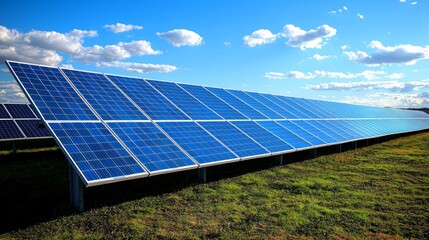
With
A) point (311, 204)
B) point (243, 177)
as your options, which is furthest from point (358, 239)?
point (243, 177)

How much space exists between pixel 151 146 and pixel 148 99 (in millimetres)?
4433

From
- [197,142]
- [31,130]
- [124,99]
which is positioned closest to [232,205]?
[197,142]

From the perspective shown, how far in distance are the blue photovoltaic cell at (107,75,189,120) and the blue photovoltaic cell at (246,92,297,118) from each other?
377 inches

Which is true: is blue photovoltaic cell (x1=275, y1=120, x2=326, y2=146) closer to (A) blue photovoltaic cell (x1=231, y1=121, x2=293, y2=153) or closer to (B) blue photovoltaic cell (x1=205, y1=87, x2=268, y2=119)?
(B) blue photovoltaic cell (x1=205, y1=87, x2=268, y2=119)

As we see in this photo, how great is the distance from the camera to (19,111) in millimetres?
26047

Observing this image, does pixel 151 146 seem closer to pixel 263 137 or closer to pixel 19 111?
pixel 263 137

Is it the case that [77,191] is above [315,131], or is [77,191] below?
below

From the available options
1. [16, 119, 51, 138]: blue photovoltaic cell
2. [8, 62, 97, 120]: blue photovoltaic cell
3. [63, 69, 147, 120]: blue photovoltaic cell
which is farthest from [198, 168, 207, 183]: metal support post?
[16, 119, 51, 138]: blue photovoltaic cell

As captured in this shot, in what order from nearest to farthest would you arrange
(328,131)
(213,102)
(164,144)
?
(164,144) → (213,102) → (328,131)

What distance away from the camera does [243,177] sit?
45.7ft

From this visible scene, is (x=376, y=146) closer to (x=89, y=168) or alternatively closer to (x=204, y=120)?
(x=204, y=120)

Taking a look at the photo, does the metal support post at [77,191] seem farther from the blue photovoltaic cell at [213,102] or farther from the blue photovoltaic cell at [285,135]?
the blue photovoltaic cell at [285,135]

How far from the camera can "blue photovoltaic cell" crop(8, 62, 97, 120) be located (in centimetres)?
1070

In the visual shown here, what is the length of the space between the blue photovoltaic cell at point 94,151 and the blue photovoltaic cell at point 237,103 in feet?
33.2
